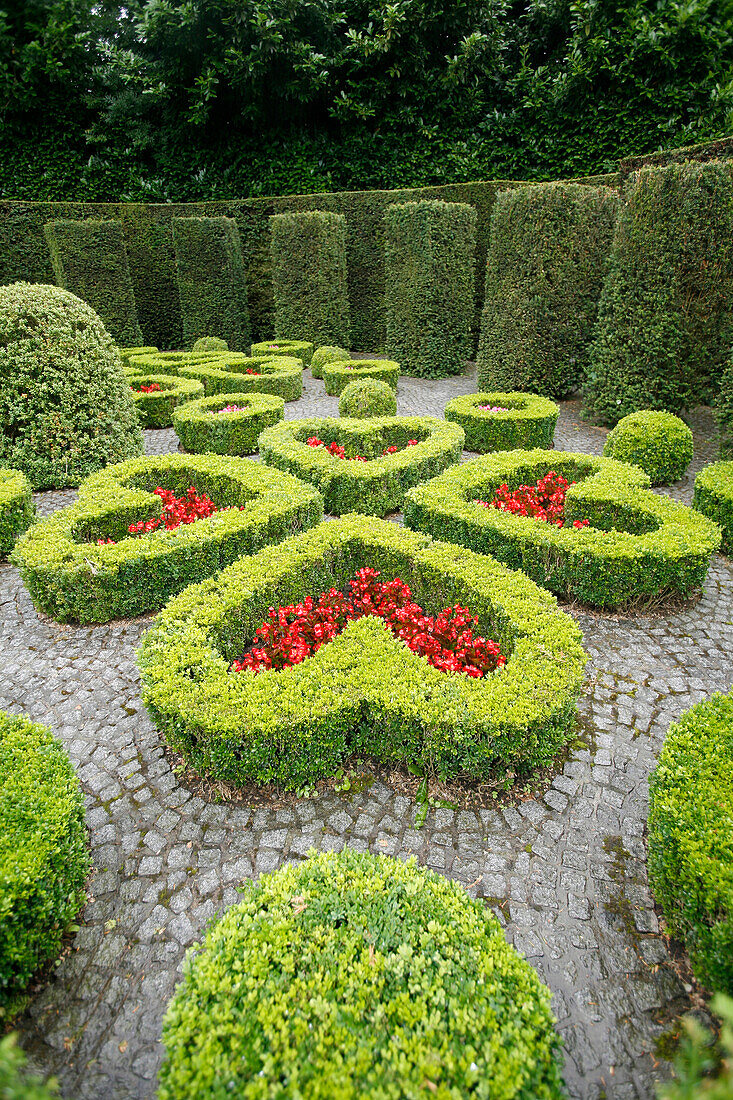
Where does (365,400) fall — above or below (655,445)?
above

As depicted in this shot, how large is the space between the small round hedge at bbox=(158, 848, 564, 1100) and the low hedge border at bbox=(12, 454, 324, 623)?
4.22 meters

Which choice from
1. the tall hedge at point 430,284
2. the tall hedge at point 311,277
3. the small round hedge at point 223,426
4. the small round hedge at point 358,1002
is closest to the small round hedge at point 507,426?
the small round hedge at point 223,426

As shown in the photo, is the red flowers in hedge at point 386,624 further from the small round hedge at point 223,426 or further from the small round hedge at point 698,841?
the small round hedge at point 223,426

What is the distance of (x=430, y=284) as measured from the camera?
1811 cm

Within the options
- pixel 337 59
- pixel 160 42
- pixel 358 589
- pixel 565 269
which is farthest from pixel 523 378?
pixel 160 42

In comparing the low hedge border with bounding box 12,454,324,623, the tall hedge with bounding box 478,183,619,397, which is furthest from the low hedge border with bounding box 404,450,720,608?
the tall hedge with bounding box 478,183,619,397

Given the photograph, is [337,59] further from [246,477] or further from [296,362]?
[246,477]

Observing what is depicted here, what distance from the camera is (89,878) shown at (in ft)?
12.4

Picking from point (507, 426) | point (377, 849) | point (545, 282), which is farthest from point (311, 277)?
point (377, 849)

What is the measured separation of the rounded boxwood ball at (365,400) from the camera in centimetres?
1170

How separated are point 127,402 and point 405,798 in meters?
9.44

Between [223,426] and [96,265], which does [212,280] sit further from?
[223,426]

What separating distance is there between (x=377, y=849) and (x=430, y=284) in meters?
18.0

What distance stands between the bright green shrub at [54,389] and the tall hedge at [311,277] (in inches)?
439
